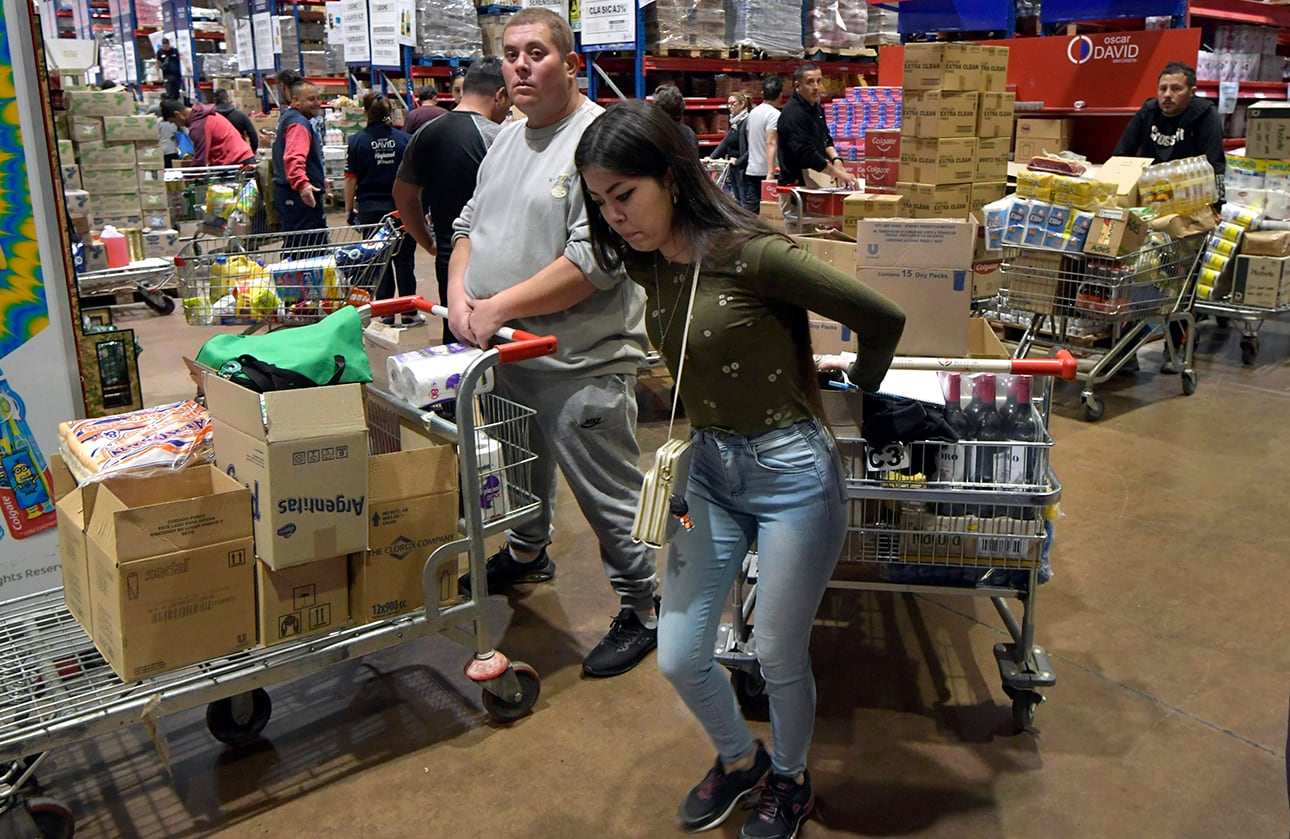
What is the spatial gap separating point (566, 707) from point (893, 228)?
1.64 metres

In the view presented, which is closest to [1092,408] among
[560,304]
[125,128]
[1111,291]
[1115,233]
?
[1111,291]

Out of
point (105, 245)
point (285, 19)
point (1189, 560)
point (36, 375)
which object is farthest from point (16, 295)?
point (285, 19)

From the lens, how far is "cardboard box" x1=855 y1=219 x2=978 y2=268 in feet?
9.73

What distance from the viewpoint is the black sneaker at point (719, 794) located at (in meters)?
2.38

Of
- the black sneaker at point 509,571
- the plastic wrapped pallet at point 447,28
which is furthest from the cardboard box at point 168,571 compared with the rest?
the plastic wrapped pallet at point 447,28

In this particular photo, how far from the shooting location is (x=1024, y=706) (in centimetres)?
278

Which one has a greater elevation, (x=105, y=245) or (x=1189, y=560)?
(x=105, y=245)

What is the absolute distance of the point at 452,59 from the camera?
12.2 meters

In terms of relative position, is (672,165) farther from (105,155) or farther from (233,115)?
(233,115)

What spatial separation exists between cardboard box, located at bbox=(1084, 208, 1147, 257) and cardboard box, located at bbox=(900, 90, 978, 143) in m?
0.75

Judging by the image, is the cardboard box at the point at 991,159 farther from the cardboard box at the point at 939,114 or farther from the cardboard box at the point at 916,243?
the cardboard box at the point at 916,243

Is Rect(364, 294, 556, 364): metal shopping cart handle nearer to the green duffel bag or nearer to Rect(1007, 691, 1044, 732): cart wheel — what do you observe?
the green duffel bag

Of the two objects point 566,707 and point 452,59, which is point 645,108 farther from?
point 452,59

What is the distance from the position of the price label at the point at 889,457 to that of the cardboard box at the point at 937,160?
2.92m
